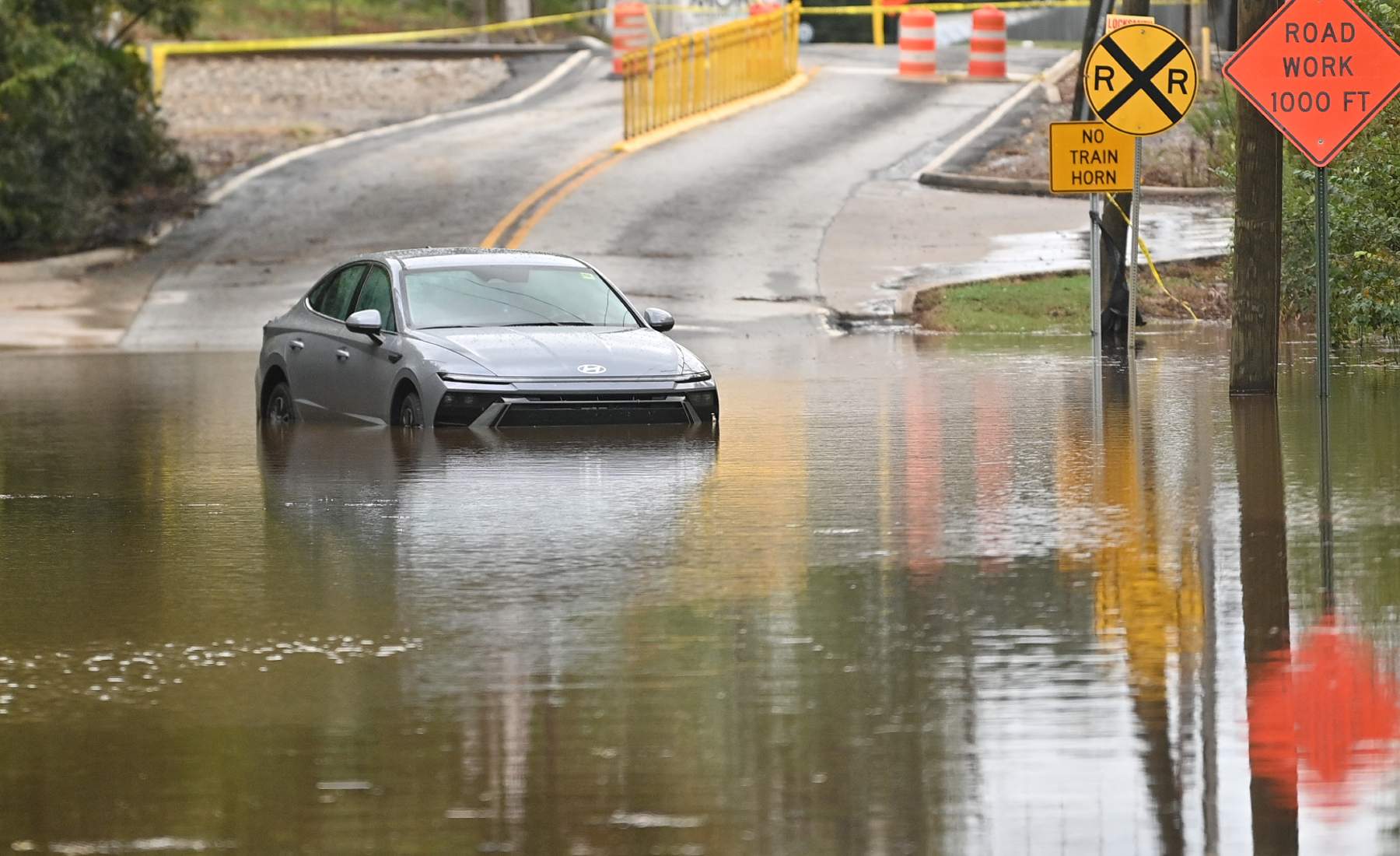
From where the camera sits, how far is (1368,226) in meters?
18.6

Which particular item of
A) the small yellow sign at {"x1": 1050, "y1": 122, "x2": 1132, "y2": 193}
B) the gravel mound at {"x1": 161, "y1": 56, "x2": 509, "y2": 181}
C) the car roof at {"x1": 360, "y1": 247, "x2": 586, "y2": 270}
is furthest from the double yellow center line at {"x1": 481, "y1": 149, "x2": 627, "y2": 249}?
the car roof at {"x1": 360, "y1": 247, "x2": 586, "y2": 270}

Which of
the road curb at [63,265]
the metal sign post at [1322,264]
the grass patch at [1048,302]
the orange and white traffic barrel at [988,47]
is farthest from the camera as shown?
the orange and white traffic barrel at [988,47]

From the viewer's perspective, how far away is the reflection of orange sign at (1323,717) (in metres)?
6.47

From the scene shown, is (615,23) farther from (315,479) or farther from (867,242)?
(315,479)


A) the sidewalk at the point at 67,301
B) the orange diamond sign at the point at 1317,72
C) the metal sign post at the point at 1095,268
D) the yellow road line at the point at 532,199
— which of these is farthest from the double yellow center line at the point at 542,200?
the orange diamond sign at the point at 1317,72

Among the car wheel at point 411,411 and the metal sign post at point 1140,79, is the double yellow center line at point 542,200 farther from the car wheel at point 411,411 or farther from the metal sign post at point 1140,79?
the car wheel at point 411,411

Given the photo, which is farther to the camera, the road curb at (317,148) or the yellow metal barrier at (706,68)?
the yellow metal barrier at (706,68)

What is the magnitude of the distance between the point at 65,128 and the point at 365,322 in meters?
17.6

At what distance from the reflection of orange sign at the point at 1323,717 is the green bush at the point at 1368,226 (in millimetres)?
10617

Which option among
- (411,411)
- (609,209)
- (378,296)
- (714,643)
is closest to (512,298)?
(378,296)

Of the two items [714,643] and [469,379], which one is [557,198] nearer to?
[469,379]

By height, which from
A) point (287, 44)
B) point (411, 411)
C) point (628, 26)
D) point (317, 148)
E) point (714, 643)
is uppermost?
point (628, 26)

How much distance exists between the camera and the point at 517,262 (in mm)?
16984

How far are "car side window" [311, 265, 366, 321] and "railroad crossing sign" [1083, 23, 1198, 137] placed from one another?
6024 millimetres
